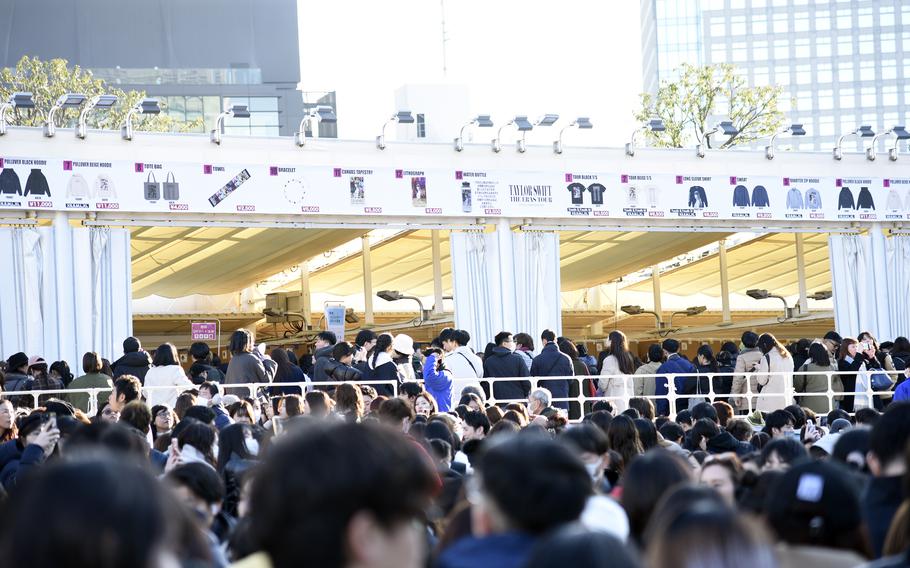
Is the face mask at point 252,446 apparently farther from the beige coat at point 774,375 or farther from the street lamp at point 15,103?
the street lamp at point 15,103

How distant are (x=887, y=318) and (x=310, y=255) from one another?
29.0ft

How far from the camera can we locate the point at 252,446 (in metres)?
6.66

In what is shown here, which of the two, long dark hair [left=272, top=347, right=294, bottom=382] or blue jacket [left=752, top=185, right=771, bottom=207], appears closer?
long dark hair [left=272, top=347, right=294, bottom=382]

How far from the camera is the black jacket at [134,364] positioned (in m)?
12.3

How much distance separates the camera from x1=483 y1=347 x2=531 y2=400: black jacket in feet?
42.2

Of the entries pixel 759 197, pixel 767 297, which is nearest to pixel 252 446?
pixel 759 197

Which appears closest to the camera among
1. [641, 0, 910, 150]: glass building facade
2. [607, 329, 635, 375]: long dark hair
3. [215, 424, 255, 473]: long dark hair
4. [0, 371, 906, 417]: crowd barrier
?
[215, 424, 255, 473]: long dark hair

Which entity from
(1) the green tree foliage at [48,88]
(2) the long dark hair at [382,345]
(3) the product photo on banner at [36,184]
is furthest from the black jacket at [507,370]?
(1) the green tree foliage at [48,88]

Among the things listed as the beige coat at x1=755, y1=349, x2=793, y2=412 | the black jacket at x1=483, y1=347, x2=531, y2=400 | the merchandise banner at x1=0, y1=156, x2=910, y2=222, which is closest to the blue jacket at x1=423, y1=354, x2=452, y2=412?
the black jacket at x1=483, y1=347, x2=531, y2=400

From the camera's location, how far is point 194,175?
1531 centimetres

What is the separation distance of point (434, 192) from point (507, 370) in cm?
437

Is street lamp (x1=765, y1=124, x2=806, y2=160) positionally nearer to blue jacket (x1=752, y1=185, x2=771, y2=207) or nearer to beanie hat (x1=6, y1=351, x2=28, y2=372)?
blue jacket (x1=752, y1=185, x2=771, y2=207)

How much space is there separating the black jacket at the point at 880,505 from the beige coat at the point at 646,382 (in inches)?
401

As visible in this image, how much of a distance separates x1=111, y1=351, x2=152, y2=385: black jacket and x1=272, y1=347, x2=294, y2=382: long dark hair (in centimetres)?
125
